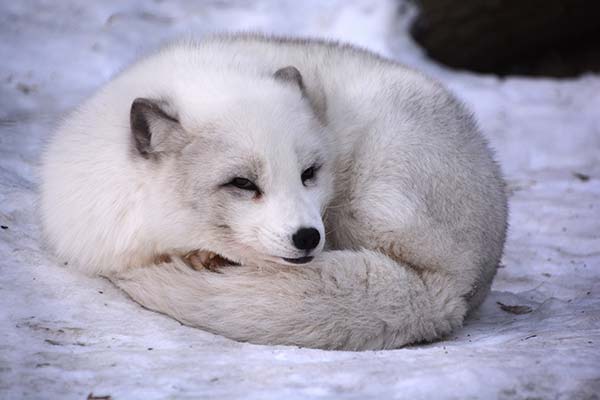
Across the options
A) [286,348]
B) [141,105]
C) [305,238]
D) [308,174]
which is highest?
[141,105]

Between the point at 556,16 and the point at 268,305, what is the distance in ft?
18.8

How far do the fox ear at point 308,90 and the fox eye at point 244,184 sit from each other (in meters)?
0.57

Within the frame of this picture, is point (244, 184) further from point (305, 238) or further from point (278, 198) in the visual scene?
point (305, 238)

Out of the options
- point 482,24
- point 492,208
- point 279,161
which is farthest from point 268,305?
point 482,24

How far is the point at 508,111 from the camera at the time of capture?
686 cm

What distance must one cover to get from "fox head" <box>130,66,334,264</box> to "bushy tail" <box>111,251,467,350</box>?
0.11m

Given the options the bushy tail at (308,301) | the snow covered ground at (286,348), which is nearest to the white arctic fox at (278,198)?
the bushy tail at (308,301)

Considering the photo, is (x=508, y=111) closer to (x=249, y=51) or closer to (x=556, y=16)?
(x=556, y=16)

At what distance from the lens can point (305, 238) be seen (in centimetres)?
302

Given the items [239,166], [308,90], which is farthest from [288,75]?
[239,166]

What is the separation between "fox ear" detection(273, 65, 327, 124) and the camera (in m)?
3.54

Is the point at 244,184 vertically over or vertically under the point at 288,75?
under

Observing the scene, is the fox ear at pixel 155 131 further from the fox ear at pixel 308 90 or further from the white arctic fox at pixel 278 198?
the fox ear at pixel 308 90

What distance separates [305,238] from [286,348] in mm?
387
